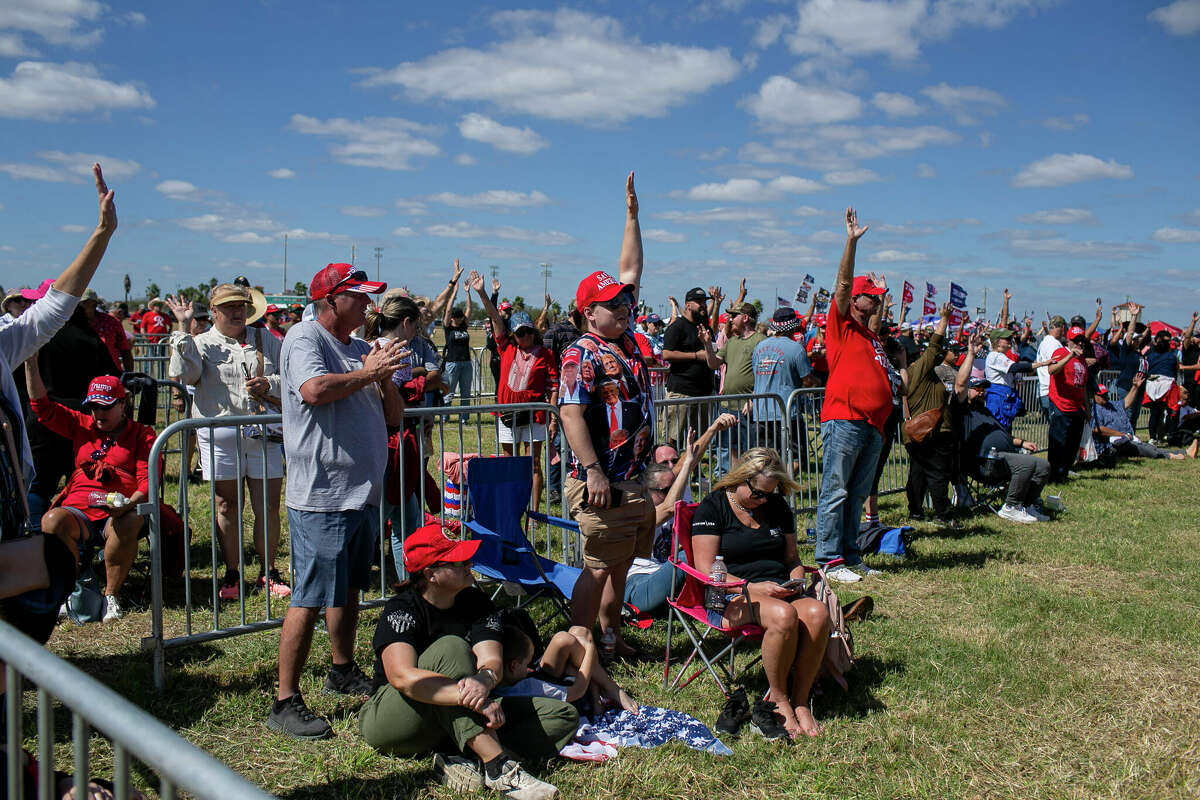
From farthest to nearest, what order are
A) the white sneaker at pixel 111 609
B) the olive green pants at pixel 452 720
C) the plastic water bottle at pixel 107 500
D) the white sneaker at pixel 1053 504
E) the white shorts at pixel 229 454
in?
the white sneaker at pixel 1053 504
the white shorts at pixel 229 454
the white sneaker at pixel 111 609
the plastic water bottle at pixel 107 500
the olive green pants at pixel 452 720

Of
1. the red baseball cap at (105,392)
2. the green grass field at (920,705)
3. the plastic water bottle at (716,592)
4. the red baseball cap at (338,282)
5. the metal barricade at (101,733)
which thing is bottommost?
the green grass field at (920,705)

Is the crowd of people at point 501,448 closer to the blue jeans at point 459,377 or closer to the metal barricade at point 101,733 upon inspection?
the metal barricade at point 101,733

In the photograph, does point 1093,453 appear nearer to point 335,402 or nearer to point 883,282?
point 883,282

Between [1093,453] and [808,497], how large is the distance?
543 cm

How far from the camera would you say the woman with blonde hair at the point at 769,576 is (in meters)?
4.22

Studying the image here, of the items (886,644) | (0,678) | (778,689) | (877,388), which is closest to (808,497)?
(877,388)

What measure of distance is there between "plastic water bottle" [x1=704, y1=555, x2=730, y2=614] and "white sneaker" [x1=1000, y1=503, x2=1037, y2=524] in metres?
5.51

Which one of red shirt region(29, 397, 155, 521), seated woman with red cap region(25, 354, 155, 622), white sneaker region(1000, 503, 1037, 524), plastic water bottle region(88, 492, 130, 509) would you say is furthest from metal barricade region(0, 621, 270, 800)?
white sneaker region(1000, 503, 1037, 524)

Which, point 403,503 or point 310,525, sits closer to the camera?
point 310,525

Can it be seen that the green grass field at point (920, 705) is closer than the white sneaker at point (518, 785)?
No

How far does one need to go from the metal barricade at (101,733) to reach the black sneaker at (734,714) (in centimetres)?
305

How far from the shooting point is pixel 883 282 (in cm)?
673

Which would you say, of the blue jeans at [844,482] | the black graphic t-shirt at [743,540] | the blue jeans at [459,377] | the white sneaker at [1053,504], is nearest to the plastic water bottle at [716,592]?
the black graphic t-shirt at [743,540]

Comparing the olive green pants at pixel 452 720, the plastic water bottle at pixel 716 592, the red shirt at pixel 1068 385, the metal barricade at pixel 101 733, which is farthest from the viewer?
the red shirt at pixel 1068 385
